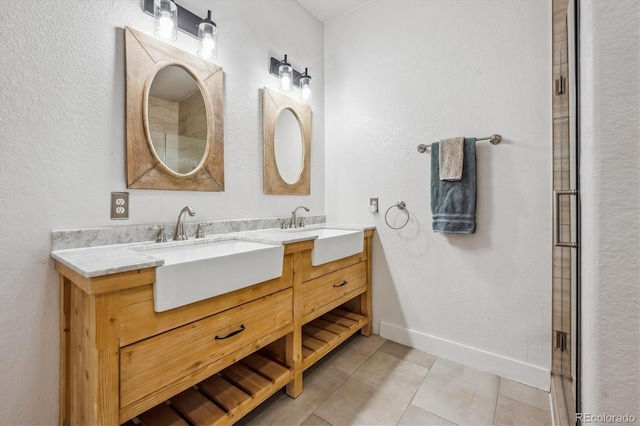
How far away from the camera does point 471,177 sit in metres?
1.79

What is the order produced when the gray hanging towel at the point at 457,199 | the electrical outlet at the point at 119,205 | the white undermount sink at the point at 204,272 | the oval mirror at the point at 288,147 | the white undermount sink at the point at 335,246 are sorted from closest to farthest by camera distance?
the white undermount sink at the point at 204,272
the electrical outlet at the point at 119,205
the white undermount sink at the point at 335,246
the gray hanging towel at the point at 457,199
the oval mirror at the point at 288,147

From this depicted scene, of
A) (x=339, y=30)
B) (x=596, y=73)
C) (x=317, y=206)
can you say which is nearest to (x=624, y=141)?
(x=596, y=73)

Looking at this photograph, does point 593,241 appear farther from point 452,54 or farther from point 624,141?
point 452,54

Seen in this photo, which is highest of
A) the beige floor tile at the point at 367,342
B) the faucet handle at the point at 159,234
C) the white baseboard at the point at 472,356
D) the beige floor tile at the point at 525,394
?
the faucet handle at the point at 159,234

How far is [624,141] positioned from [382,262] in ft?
5.89

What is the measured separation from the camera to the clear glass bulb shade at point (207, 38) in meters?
1.56

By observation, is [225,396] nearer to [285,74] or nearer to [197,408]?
[197,408]

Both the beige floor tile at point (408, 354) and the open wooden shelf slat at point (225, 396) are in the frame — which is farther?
the beige floor tile at point (408, 354)

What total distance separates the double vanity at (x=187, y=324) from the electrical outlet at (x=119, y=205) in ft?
0.47

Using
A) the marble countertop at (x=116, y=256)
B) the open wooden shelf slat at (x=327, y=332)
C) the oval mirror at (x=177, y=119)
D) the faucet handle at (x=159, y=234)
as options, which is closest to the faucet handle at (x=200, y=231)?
the marble countertop at (x=116, y=256)

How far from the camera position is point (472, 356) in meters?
1.85

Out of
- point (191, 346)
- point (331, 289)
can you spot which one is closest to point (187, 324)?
point (191, 346)

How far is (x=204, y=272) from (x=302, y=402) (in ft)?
3.14

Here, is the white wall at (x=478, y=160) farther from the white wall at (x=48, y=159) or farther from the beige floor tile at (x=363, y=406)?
the white wall at (x=48, y=159)
